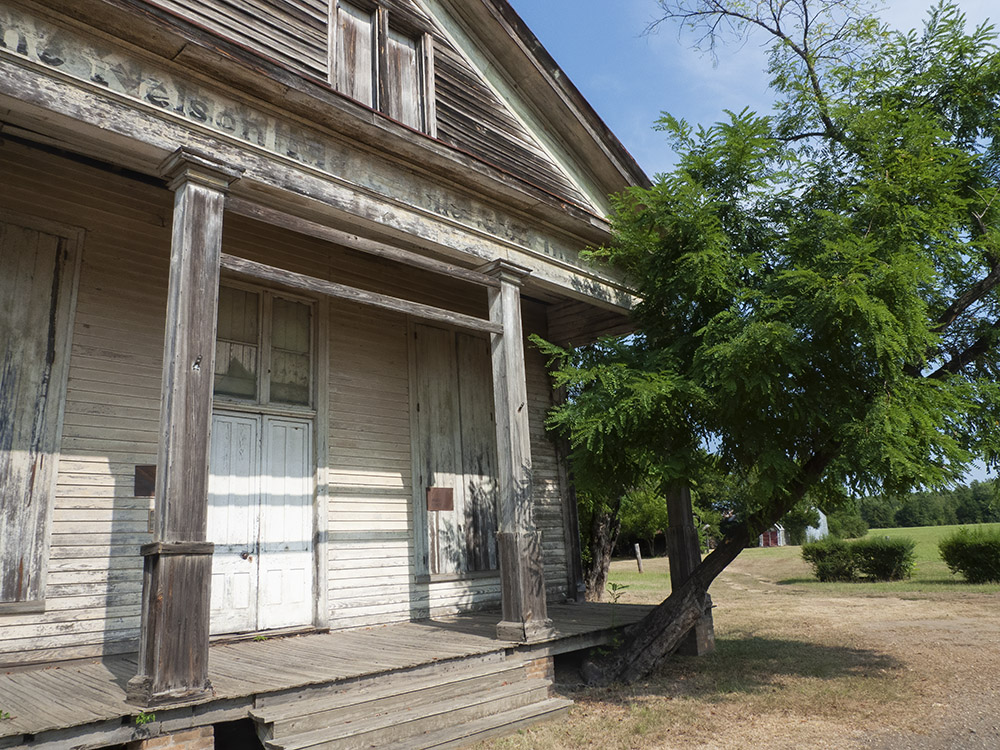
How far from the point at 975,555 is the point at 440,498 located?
1473cm

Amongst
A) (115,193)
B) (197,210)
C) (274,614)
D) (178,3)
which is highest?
(178,3)

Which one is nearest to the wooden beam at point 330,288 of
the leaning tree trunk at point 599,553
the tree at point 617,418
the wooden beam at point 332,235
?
the wooden beam at point 332,235

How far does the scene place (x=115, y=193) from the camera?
662cm

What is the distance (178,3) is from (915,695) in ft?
28.2

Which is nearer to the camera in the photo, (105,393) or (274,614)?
(105,393)

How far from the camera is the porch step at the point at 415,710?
4453mm

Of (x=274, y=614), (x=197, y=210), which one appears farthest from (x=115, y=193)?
(x=274, y=614)

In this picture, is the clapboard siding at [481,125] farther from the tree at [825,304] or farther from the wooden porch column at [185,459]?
the wooden porch column at [185,459]

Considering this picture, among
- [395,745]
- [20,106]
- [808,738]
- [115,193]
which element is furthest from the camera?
[115,193]

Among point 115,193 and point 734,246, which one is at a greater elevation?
point 115,193

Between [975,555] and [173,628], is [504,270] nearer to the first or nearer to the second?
Result: [173,628]

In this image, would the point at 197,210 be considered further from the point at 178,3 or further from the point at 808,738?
the point at 808,738

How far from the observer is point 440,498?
8.62 meters

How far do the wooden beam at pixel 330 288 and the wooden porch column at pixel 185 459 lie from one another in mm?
200
